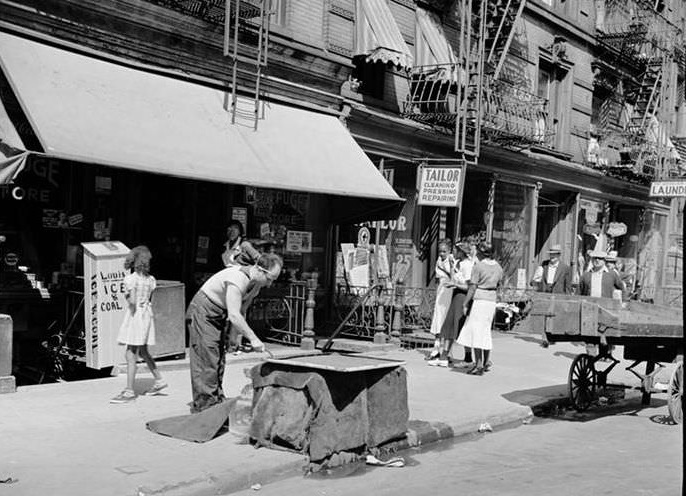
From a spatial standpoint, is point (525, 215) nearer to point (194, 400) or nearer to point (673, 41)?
point (673, 41)

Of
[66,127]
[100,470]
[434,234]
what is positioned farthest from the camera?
[434,234]

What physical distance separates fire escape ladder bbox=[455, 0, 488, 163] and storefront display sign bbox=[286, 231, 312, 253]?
3.78m

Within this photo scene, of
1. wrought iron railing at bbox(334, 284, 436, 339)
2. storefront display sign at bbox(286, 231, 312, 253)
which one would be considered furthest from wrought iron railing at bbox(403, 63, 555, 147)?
wrought iron railing at bbox(334, 284, 436, 339)

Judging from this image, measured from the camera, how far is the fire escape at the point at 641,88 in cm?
2447

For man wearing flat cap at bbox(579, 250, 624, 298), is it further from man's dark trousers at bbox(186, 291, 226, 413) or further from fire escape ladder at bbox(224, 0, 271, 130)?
man's dark trousers at bbox(186, 291, 226, 413)

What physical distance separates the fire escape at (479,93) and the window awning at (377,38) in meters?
1.65

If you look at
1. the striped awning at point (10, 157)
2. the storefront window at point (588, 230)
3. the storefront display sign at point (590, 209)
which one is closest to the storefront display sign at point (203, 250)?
the striped awning at point (10, 157)

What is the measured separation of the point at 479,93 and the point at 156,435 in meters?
11.4

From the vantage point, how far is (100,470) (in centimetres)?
626

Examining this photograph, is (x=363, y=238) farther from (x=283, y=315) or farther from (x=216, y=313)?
(x=216, y=313)

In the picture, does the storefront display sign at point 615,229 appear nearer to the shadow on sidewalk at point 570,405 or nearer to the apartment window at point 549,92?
the apartment window at point 549,92

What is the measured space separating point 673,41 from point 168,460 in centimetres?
2624

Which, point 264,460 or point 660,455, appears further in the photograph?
point 660,455

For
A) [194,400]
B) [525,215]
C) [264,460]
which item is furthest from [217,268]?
[525,215]
